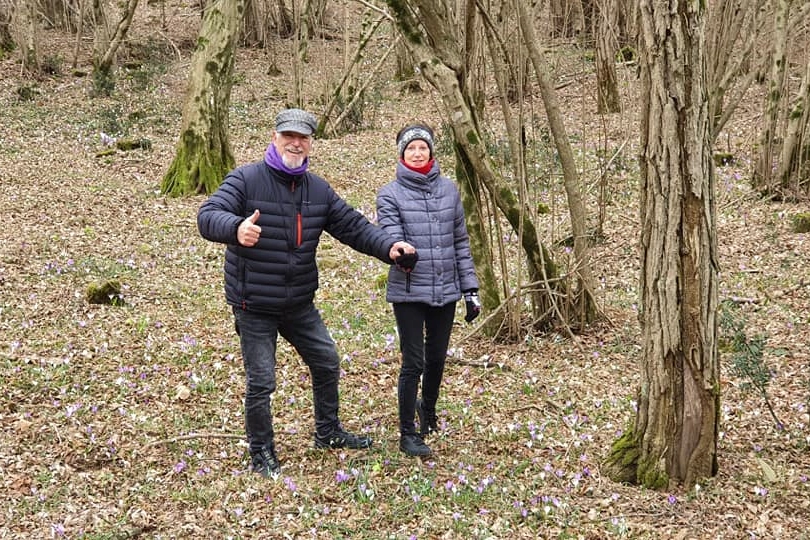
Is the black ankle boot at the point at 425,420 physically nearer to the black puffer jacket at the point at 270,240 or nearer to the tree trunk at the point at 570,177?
the black puffer jacket at the point at 270,240

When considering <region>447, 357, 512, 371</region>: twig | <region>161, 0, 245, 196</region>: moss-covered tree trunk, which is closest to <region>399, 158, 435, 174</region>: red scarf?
<region>447, 357, 512, 371</region>: twig

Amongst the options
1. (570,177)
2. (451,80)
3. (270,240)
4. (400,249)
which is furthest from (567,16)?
(270,240)

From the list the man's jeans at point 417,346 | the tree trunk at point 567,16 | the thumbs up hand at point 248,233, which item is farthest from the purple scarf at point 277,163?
the tree trunk at point 567,16

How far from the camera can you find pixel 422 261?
4.98 meters

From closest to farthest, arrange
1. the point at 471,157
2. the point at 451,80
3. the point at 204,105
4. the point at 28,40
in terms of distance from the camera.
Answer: the point at 451,80
the point at 471,157
the point at 204,105
the point at 28,40

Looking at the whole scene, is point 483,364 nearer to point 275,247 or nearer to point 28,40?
point 275,247

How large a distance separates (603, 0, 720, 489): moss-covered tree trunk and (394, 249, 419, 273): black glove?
4.24 ft

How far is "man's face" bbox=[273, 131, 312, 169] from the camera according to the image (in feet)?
15.6

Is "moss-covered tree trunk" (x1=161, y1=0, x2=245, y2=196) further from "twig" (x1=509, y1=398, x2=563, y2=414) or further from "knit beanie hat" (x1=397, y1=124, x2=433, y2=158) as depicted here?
"knit beanie hat" (x1=397, y1=124, x2=433, y2=158)

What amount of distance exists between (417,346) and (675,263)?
163cm

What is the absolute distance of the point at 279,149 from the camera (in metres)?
4.75

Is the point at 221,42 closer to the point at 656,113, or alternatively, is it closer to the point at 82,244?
the point at 82,244

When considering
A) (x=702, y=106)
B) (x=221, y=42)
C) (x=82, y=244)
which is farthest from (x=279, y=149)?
(x=221, y=42)

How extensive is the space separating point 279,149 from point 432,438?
2204mm
